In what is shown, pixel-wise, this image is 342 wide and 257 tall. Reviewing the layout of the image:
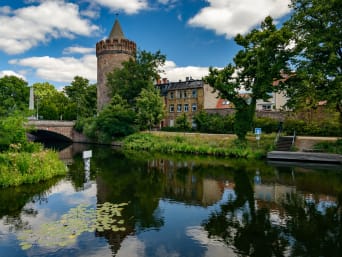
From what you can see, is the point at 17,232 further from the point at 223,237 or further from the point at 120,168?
the point at 120,168

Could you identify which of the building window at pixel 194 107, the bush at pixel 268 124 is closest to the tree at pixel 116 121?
the building window at pixel 194 107

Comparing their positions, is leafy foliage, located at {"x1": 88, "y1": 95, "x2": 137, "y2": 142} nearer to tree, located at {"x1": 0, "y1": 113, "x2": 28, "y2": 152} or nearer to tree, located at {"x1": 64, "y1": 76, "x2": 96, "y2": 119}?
tree, located at {"x1": 64, "y1": 76, "x2": 96, "y2": 119}

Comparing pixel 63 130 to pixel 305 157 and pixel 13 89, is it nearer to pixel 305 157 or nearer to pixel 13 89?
pixel 13 89

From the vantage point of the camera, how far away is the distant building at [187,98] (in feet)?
147

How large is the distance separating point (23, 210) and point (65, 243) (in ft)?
13.1

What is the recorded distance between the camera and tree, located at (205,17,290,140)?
24297 millimetres

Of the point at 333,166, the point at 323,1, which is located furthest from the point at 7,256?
the point at 323,1

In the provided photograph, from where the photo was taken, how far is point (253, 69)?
25.2 meters

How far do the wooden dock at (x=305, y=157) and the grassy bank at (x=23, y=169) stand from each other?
17705mm

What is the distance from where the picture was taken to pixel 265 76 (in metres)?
24.9

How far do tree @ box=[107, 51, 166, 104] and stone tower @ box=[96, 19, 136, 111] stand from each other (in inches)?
327

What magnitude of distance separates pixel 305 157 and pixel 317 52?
30.2 ft

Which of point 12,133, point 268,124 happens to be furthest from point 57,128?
point 268,124

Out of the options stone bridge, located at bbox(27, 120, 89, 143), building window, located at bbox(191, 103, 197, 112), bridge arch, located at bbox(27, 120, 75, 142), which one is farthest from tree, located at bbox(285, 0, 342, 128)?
bridge arch, located at bbox(27, 120, 75, 142)
